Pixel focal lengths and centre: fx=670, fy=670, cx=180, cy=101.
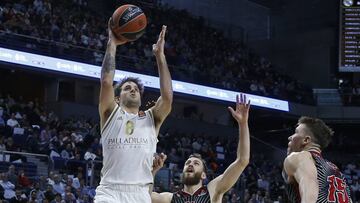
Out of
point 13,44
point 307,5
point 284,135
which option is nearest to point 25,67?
point 13,44

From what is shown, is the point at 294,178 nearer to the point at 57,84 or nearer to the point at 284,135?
the point at 57,84

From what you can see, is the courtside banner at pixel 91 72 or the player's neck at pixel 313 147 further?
the courtside banner at pixel 91 72

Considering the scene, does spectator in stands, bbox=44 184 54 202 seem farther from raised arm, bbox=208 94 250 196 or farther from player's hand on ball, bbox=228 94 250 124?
player's hand on ball, bbox=228 94 250 124

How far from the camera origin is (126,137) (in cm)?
520

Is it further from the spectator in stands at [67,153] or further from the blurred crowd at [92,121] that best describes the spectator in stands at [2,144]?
the spectator in stands at [67,153]

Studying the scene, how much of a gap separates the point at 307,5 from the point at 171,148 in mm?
14265

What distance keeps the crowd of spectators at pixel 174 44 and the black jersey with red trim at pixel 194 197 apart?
14376 millimetres

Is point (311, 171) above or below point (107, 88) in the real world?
below

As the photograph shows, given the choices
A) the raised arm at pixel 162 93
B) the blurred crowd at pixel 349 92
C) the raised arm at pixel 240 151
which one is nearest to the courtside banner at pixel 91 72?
the blurred crowd at pixel 349 92

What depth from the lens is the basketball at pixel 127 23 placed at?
18.0 feet

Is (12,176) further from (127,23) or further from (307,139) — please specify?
(307,139)

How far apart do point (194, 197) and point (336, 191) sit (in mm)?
1829

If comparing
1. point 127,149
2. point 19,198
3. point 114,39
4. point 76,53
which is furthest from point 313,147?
point 76,53

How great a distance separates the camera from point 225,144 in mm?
25625
